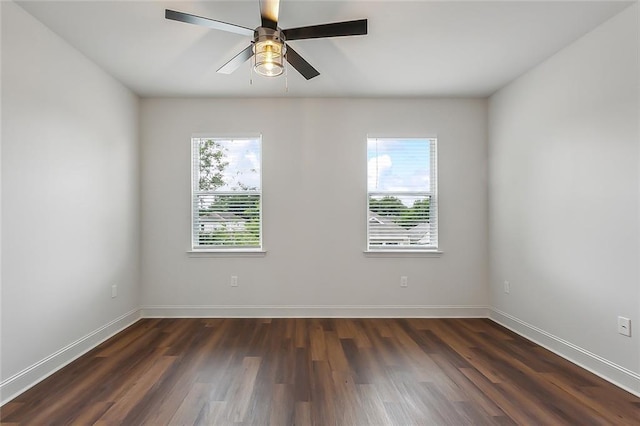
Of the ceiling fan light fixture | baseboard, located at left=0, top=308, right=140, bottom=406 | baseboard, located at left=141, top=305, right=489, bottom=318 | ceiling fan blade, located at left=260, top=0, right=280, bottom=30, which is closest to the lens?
ceiling fan blade, located at left=260, top=0, right=280, bottom=30

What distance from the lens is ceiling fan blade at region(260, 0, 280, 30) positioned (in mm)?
1964

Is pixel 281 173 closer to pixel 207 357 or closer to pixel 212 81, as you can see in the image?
pixel 212 81

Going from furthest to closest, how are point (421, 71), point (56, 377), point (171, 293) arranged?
point (171, 293) < point (421, 71) < point (56, 377)

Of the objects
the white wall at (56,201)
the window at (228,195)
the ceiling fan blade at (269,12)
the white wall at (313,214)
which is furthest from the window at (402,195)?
the white wall at (56,201)

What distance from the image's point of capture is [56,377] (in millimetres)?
2572

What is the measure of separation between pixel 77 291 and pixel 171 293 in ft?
3.99

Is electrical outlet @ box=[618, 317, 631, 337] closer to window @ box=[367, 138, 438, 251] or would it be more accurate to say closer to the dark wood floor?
the dark wood floor

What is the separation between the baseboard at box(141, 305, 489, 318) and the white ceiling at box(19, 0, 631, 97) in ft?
8.63

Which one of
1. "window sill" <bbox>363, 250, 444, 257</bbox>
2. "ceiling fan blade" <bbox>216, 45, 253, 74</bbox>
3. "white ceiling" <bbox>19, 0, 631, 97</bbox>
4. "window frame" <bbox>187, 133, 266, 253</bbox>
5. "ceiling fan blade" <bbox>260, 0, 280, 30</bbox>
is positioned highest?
"white ceiling" <bbox>19, 0, 631, 97</bbox>

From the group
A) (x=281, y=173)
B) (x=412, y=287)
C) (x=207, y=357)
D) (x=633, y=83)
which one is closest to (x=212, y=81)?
(x=281, y=173)

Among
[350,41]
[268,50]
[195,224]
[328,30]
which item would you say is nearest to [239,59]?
[268,50]

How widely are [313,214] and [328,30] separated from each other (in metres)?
2.35

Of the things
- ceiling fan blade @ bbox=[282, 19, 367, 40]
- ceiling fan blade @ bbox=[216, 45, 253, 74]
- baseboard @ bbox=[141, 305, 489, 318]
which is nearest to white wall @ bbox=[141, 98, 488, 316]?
baseboard @ bbox=[141, 305, 489, 318]

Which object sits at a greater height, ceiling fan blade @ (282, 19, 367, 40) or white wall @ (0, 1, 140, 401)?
ceiling fan blade @ (282, 19, 367, 40)
